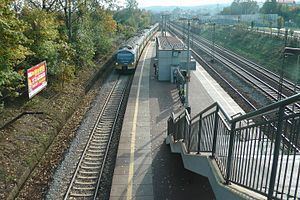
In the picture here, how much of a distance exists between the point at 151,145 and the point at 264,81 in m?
15.9

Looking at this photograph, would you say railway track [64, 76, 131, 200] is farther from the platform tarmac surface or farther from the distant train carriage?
the distant train carriage

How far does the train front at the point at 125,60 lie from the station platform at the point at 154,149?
423cm

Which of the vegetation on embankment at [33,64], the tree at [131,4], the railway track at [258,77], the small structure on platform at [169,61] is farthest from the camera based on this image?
Result: the tree at [131,4]

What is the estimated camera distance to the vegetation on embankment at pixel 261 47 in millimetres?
34969

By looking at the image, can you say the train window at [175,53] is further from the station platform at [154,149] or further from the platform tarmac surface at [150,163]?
the platform tarmac surface at [150,163]

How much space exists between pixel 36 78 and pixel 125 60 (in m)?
14.0

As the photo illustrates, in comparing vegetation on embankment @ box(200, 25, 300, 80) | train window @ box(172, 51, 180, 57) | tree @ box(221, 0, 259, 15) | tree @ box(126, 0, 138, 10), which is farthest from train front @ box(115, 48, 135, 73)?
tree @ box(221, 0, 259, 15)

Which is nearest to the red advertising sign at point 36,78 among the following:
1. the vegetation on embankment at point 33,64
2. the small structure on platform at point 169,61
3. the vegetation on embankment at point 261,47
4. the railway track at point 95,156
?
the vegetation on embankment at point 33,64

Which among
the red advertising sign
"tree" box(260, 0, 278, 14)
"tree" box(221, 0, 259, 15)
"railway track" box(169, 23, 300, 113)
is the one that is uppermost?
"tree" box(221, 0, 259, 15)

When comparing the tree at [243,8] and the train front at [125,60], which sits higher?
the tree at [243,8]

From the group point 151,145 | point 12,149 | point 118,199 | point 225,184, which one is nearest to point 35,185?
point 12,149

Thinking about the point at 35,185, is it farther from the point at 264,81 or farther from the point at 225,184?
the point at 264,81

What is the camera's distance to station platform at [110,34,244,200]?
36.8ft

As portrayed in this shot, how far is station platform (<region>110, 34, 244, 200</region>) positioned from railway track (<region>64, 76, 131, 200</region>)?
2.37 ft
